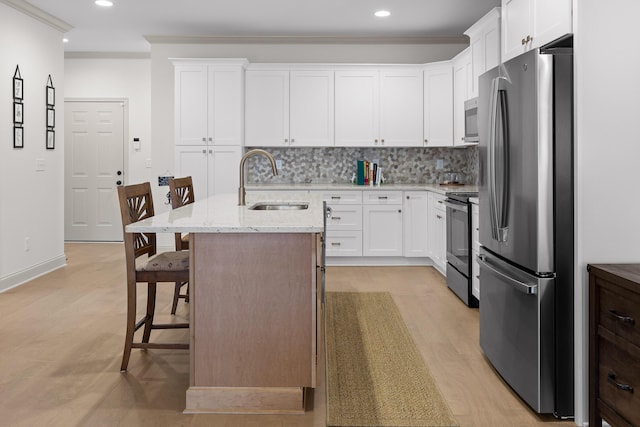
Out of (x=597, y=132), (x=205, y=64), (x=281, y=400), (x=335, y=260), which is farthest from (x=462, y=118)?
(x=281, y=400)

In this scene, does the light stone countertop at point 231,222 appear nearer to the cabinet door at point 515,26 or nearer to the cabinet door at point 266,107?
the cabinet door at point 515,26

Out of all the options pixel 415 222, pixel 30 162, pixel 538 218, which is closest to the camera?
pixel 538 218

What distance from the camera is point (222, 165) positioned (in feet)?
20.4

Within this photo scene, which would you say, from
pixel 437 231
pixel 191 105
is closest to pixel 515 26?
pixel 437 231

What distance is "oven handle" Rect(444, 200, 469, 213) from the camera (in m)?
4.37

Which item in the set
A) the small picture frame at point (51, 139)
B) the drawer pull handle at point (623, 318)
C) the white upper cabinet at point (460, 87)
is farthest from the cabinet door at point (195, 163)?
the drawer pull handle at point (623, 318)

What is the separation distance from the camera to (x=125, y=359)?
2.95 metres

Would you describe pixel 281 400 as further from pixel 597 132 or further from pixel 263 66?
pixel 263 66

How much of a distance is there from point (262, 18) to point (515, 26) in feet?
11.1

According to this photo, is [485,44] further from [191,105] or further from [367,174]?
[191,105]

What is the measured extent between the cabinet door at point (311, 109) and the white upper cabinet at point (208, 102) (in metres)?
0.60

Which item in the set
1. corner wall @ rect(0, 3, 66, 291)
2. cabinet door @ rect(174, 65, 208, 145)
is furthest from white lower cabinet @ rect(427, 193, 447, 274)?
corner wall @ rect(0, 3, 66, 291)

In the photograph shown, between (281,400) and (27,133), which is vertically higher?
(27,133)

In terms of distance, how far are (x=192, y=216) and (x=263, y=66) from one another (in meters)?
3.96
